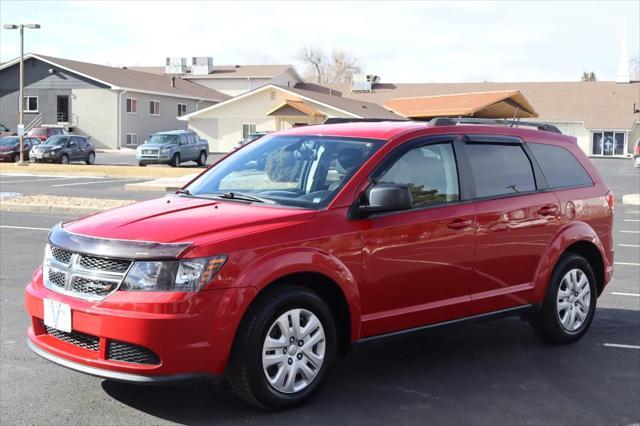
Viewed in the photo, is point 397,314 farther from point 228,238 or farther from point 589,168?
point 589,168

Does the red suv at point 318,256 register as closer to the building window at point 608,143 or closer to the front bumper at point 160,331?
the front bumper at point 160,331

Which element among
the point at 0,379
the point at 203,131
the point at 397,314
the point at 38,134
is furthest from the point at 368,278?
the point at 203,131

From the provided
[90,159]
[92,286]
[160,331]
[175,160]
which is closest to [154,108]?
[90,159]

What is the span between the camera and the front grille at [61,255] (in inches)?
191

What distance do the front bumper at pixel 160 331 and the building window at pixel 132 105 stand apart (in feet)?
187

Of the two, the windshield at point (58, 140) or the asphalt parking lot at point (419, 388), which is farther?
the windshield at point (58, 140)

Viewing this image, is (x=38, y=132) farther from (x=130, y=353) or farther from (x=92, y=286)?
(x=130, y=353)

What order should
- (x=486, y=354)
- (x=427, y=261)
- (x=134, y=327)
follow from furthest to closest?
1. (x=486, y=354)
2. (x=427, y=261)
3. (x=134, y=327)

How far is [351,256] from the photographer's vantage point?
5.20 m

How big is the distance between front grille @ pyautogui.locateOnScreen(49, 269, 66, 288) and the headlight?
557 millimetres

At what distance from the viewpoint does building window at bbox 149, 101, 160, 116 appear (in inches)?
2450

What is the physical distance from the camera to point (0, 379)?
18.1 feet

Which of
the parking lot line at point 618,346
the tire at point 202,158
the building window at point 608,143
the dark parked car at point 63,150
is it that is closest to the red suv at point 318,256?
the parking lot line at point 618,346

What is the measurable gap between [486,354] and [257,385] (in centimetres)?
243
